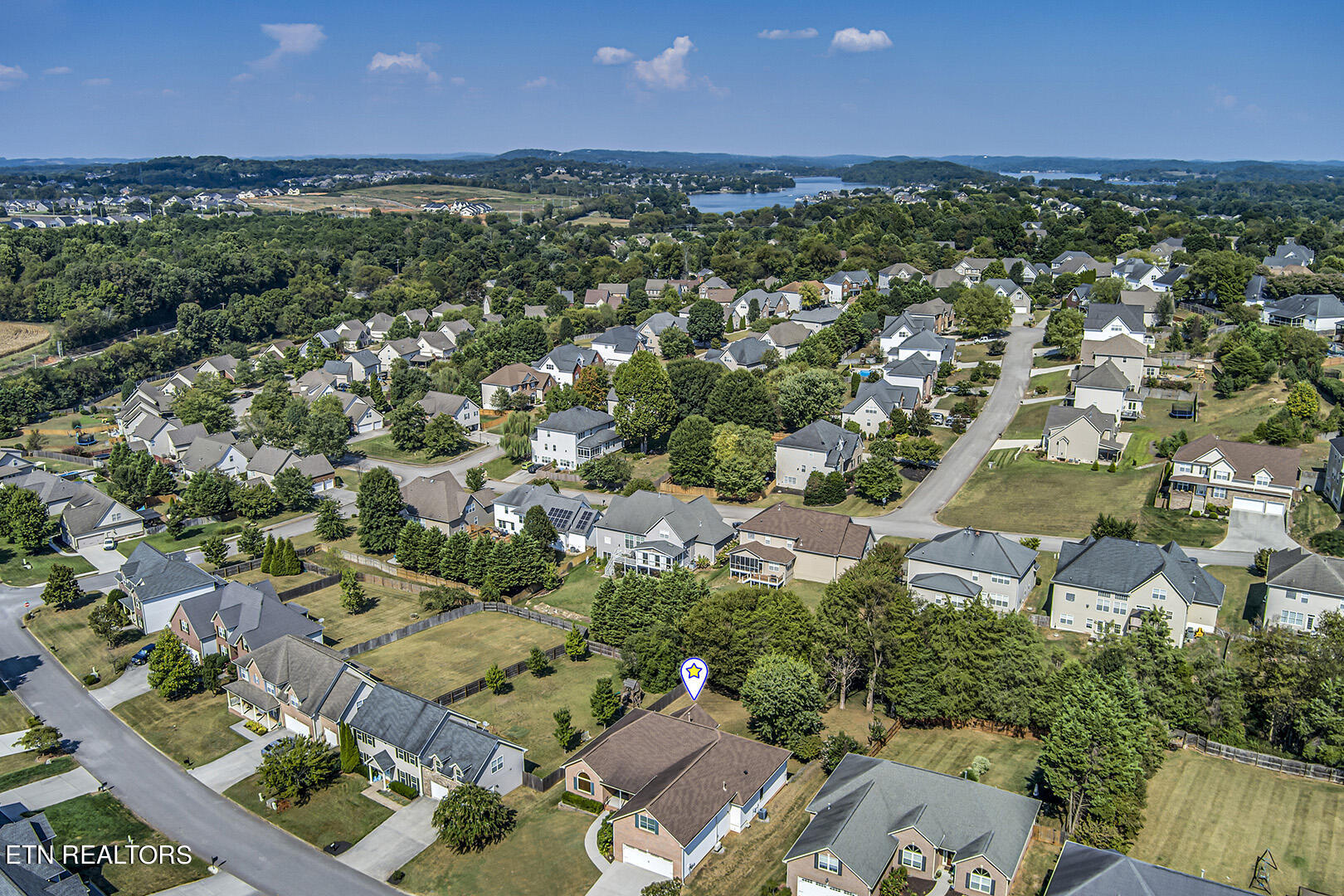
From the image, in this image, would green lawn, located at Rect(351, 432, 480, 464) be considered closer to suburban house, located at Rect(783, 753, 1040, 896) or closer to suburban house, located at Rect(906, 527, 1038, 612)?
suburban house, located at Rect(906, 527, 1038, 612)

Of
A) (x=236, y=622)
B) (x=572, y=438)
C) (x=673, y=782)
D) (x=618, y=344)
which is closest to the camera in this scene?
(x=673, y=782)

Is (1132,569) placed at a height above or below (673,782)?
above

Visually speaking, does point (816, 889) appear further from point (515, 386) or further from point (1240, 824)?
point (515, 386)

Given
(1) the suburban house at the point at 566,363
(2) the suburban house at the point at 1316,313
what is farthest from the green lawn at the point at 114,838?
(2) the suburban house at the point at 1316,313

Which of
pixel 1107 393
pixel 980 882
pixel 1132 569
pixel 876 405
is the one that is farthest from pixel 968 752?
pixel 1107 393

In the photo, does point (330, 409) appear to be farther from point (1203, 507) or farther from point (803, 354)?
point (1203, 507)

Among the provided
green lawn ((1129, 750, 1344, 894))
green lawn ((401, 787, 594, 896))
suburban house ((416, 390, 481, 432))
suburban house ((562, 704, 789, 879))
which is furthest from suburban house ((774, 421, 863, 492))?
green lawn ((401, 787, 594, 896))

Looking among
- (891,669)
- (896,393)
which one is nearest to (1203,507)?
(896,393)
